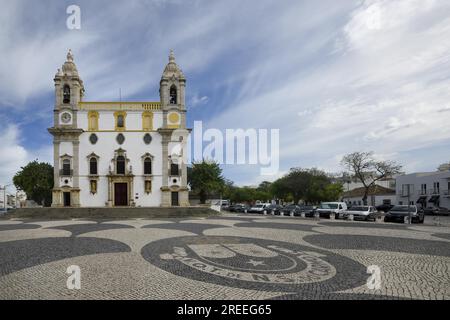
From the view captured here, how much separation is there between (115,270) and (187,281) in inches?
80.6

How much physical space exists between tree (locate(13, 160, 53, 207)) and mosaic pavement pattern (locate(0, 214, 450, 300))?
35.5 metres

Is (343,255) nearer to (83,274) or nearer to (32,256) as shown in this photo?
(83,274)

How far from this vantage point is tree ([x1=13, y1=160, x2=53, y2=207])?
42.7 m

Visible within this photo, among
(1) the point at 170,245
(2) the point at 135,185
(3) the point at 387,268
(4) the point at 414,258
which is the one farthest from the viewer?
(2) the point at 135,185

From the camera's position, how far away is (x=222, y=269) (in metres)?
7.70

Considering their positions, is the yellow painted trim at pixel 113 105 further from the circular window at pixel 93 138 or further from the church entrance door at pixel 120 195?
the church entrance door at pixel 120 195

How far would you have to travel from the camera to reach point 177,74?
40.5 meters

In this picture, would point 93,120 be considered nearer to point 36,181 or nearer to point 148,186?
point 148,186

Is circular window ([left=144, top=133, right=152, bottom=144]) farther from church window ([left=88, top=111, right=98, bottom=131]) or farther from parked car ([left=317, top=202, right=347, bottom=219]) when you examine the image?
parked car ([left=317, top=202, right=347, bottom=219])

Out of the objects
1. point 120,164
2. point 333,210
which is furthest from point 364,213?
point 120,164

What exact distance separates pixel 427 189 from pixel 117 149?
48.4m

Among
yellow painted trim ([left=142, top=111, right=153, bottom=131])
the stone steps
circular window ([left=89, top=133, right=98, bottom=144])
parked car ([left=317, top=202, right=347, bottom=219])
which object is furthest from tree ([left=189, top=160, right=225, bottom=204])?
parked car ([left=317, top=202, right=347, bottom=219])

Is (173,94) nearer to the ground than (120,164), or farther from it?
farther from it
